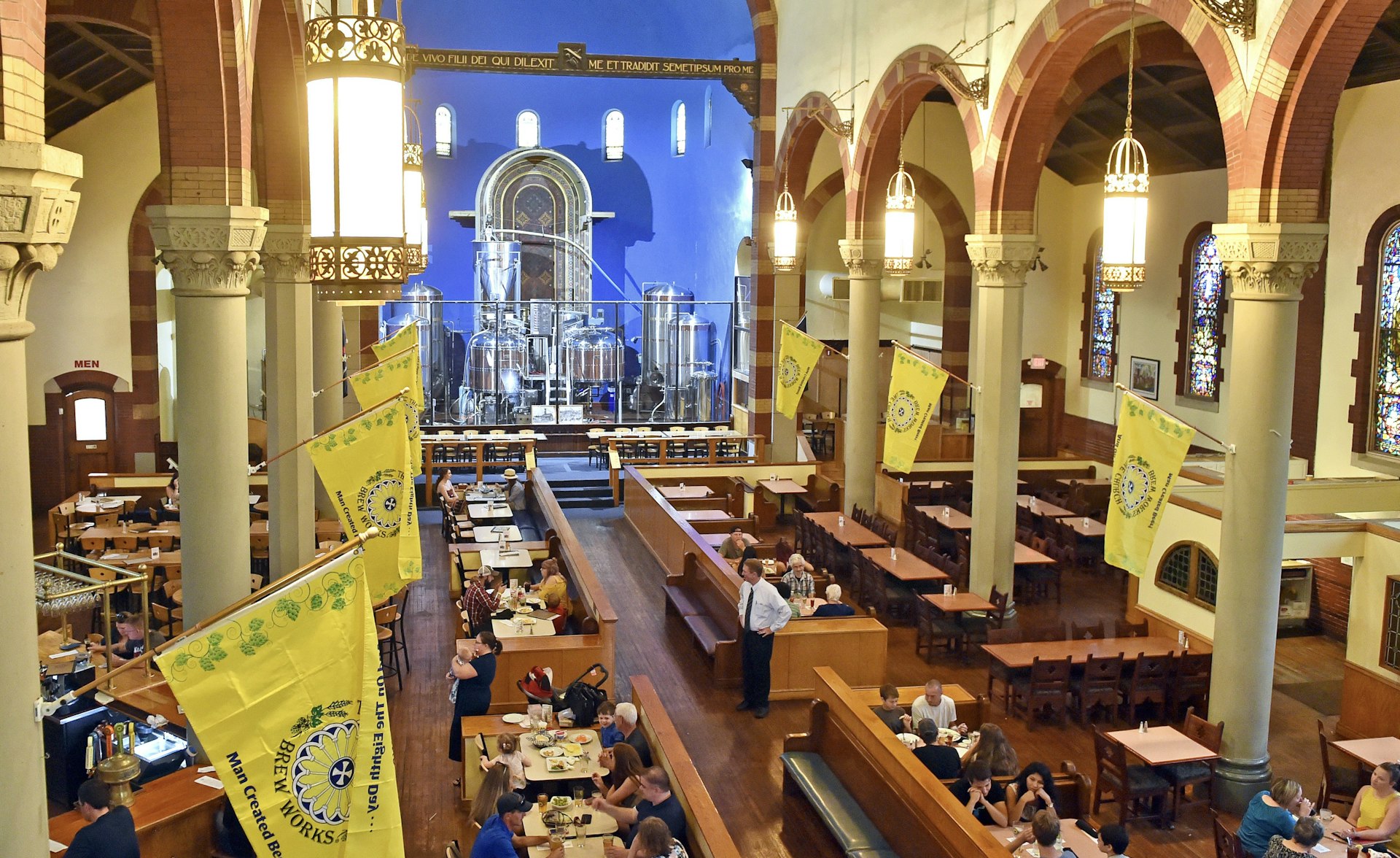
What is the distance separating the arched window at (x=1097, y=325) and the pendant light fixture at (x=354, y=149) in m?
21.4

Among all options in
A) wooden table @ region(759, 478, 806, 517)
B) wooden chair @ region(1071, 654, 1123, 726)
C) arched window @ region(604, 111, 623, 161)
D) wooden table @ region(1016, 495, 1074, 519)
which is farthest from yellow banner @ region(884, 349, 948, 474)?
arched window @ region(604, 111, 623, 161)

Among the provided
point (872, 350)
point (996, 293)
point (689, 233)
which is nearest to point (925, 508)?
point (872, 350)

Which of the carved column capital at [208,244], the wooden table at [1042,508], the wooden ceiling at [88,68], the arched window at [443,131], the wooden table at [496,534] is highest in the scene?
the arched window at [443,131]

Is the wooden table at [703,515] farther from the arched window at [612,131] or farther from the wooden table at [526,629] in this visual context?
the arched window at [612,131]

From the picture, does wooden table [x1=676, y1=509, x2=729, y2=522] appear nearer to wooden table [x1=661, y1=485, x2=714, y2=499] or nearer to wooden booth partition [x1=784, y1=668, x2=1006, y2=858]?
wooden table [x1=661, y1=485, x2=714, y2=499]

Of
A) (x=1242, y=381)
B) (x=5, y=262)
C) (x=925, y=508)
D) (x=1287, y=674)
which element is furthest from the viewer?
(x=925, y=508)

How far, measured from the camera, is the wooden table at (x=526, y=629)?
41.5ft

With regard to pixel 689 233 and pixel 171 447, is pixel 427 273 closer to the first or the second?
pixel 689 233

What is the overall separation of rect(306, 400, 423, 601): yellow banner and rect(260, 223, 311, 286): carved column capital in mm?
4417

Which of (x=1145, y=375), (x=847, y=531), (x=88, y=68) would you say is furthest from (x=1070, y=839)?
(x=88, y=68)

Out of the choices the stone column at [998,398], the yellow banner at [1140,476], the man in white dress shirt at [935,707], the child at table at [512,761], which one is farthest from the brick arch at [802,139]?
the child at table at [512,761]

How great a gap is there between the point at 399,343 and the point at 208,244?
27.6 feet

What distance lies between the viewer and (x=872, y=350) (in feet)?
65.3

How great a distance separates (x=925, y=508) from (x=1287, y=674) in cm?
626
